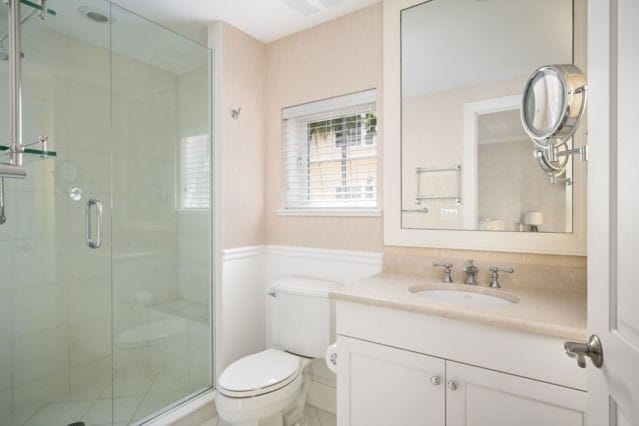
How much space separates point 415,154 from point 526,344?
104 centimetres

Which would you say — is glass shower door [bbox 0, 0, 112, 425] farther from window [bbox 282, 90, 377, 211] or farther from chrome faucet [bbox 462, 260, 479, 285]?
chrome faucet [bbox 462, 260, 479, 285]

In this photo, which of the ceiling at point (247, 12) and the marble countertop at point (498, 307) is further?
the ceiling at point (247, 12)

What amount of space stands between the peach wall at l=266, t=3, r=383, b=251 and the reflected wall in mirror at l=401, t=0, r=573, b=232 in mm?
213

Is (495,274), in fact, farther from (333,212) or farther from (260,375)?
(260,375)

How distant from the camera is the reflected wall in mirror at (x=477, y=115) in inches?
58.8

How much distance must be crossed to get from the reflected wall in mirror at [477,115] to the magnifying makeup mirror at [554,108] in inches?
13.7

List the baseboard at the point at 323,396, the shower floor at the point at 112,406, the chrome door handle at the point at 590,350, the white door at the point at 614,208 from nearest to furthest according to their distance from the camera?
the white door at the point at 614,208 → the chrome door handle at the point at 590,350 → the shower floor at the point at 112,406 → the baseboard at the point at 323,396

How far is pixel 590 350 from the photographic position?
0.74 meters

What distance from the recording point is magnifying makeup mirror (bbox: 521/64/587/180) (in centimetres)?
95

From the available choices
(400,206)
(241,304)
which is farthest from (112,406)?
(400,206)

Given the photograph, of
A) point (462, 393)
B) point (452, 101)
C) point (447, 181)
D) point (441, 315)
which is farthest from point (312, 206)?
point (462, 393)

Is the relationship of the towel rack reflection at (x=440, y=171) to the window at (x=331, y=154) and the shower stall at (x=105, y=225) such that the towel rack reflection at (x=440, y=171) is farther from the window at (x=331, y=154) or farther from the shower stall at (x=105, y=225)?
the shower stall at (x=105, y=225)

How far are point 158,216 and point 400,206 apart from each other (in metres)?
1.41

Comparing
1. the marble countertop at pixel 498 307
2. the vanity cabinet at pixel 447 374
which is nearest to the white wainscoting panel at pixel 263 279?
the marble countertop at pixel 498 307
